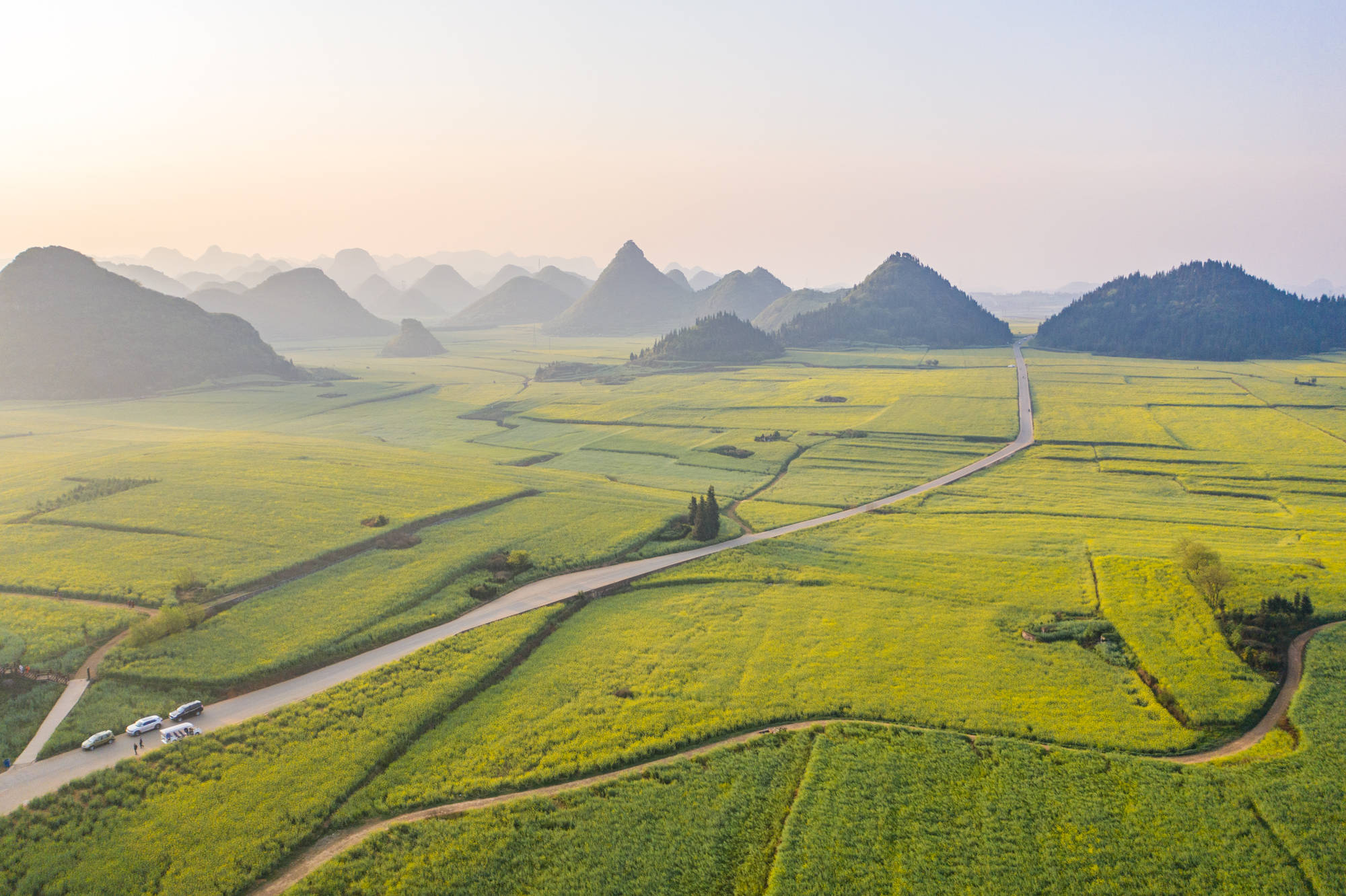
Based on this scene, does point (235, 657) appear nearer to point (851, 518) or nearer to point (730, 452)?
point (851, 518)

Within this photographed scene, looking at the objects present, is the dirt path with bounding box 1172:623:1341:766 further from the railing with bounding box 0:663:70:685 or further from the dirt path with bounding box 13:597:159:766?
the railing with bounding box 0:663:70:685

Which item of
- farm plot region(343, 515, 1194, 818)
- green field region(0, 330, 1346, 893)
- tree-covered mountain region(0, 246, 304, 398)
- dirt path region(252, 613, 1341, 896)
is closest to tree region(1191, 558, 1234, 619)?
green field region(0, 330, 1346, 893)

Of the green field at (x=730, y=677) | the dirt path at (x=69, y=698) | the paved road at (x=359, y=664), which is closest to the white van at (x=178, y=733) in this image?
the paved road at (x=359, y=664)

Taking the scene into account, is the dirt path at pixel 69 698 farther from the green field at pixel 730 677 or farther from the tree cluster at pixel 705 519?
the tree cluster at pixel 705 519

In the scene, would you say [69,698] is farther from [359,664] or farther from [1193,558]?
[1193,558]

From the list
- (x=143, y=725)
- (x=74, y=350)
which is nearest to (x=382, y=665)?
(x=143, y=725)

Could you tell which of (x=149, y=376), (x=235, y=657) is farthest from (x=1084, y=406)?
(x=149, y=376)
